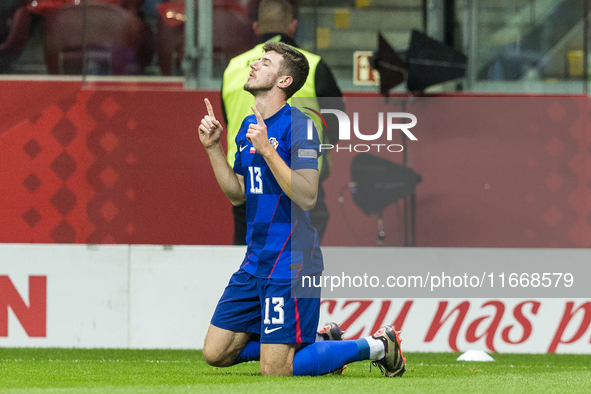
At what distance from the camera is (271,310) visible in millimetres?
3793

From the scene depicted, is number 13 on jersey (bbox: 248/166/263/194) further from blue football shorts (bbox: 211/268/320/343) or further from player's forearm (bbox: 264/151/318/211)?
blue football shorts (bbox: 211/268/320/343)

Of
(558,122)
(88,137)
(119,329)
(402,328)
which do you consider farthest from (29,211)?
(558,122)

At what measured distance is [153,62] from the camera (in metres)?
6.72

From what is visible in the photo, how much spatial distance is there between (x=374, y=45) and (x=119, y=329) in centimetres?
256

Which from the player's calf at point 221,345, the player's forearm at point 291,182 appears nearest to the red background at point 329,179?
the player's calf at point 221,345

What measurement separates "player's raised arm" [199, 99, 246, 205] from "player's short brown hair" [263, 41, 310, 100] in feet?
1.09

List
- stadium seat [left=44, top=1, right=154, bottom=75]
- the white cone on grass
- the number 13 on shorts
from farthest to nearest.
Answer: stadium seat [left=44, top=1, right=154, bottom=75]
the white cone on grass
the number 13 on shorts

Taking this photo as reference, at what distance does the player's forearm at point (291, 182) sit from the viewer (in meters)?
3.60

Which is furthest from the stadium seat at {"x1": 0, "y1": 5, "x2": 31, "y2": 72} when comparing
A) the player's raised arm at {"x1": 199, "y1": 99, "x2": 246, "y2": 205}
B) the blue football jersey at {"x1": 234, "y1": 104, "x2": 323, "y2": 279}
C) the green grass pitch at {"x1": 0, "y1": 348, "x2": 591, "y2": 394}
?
the blue football jersey at {"x1": 234, "y1": 104, "x2": 323, "y2": 279}

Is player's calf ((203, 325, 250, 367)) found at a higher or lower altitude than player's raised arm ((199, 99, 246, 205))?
lower

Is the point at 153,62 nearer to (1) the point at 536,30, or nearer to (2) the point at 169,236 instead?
(2) the point at 169,236

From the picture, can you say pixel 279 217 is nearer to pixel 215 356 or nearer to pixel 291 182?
pixel 291 182

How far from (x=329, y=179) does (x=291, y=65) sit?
7.08 ft

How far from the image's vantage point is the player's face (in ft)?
12.8
